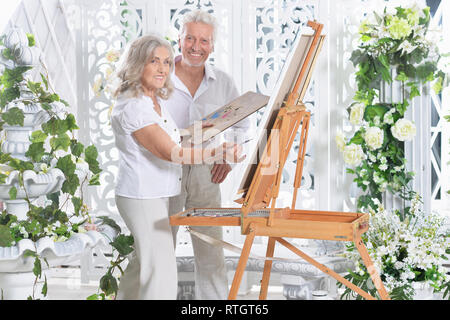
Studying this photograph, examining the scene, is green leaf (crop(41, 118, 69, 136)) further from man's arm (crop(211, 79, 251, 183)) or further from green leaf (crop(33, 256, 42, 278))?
man's arm (crop(211, 79, 251, 183))

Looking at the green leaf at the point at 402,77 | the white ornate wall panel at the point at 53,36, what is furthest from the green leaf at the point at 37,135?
the green leaf at the point at 402,77

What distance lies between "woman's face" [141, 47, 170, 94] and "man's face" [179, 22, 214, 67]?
42 centimetres

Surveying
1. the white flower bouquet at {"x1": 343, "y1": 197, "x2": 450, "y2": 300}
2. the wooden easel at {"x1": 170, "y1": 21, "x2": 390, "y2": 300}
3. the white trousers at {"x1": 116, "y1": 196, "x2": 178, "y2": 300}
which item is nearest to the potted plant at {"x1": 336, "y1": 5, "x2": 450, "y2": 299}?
the white flower bouquet at {"x1": 343, "y1": 197, "x2": 450, "y2": 300}

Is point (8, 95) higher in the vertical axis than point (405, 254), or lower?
higher

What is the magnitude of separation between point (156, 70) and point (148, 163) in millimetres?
405

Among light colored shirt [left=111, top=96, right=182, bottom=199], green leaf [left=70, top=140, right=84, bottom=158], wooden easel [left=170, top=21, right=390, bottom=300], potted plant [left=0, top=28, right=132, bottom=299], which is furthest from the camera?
green leaf [left=70, top=140, right=84, bottom=158]

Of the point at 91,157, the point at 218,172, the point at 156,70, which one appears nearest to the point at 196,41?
the point at 156,70

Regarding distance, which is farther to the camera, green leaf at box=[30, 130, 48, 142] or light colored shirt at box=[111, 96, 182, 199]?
green leaf at box=[30, 130, 48, 142]

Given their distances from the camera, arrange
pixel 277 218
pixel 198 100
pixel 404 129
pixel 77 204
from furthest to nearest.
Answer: pixel 404 129, pixel 198 100, pixel 77 204, pixel 277 218

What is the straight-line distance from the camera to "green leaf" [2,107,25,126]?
2512 millimetres

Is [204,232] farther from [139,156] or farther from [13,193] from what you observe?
[13,193]

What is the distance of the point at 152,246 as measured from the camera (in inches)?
97.1

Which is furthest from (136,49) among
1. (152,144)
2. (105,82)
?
(105,82)

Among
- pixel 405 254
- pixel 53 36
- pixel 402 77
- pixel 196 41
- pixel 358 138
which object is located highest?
pixel 53 36
